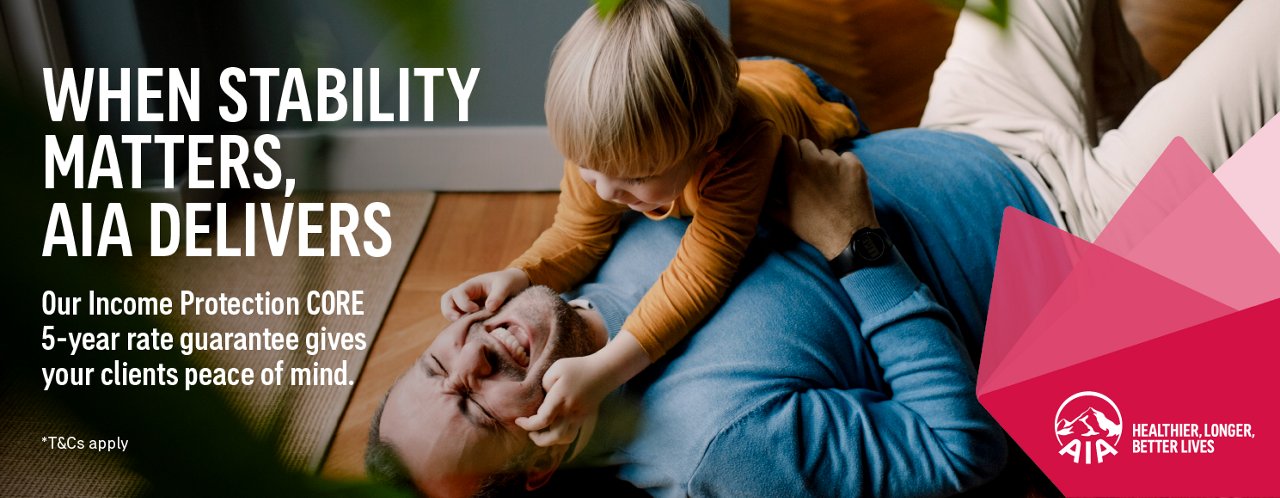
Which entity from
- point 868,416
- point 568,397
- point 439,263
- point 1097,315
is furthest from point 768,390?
point 439,263

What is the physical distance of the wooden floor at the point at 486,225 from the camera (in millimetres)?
1505

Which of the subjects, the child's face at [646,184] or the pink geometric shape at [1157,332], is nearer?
the child's face at [646,184]

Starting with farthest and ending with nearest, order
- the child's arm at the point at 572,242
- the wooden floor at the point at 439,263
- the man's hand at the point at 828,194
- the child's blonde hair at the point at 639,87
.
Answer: the wooden floor at the point at 439,263, the child's arm at the point at 572,242, the man's hand at the point at 828,194, the child's blonde hair at the point at 639,87

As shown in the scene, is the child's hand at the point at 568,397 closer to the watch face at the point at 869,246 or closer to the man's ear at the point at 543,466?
the man's ear at the point at 543,466

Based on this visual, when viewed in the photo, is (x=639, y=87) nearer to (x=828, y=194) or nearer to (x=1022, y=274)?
(x=828, y=194)

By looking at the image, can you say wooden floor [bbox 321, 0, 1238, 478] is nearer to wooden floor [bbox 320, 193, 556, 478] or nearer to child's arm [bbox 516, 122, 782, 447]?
wooden floor [bbox 320, 193, 556, 478]

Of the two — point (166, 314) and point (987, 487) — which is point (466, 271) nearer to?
point (987, 487)

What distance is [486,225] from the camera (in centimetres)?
181

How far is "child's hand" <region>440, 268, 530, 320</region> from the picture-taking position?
3.46 ft

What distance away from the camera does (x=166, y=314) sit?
0.12 meters

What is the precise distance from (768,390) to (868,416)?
0.10 meters

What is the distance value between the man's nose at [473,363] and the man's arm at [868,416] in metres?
0.24

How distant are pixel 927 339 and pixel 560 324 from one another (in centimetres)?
38

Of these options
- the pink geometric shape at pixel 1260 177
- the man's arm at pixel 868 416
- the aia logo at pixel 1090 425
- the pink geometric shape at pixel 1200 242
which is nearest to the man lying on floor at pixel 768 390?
the man's arm at pixel 868 416
